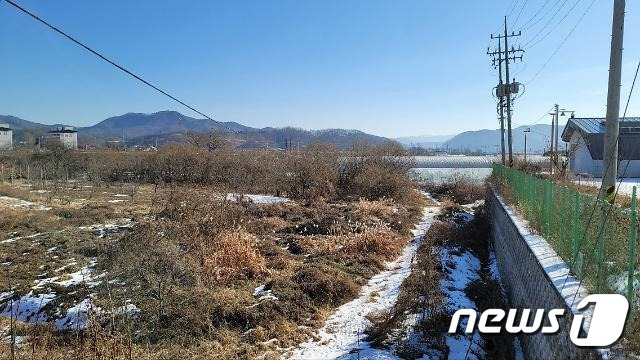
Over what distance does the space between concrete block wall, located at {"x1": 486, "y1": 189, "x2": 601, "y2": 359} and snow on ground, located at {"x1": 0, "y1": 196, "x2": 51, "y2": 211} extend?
17785mm

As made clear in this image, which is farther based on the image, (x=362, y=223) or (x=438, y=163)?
(x=438, y=163)

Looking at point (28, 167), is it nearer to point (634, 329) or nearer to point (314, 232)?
point (314, 232)

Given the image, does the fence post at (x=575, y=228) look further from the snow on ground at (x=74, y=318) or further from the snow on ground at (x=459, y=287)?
the snow on ground at (x=74, y=318)

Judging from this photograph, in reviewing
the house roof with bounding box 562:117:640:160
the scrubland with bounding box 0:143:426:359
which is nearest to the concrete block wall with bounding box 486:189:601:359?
the scrubland with bounding box 0:143:426:359

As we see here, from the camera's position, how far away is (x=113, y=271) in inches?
349

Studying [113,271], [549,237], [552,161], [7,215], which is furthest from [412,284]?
[552,161]

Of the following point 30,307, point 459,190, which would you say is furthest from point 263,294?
point 459,190

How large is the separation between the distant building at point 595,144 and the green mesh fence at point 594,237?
24.9m

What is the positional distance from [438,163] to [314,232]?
34.6 metres

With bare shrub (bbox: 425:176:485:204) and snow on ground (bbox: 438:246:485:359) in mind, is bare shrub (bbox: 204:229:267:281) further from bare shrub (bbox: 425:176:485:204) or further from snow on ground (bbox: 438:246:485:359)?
bare shrub (bbox: 425:176:485:204)

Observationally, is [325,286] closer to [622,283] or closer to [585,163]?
[622,283]

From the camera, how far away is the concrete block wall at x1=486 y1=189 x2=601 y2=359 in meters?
3.76

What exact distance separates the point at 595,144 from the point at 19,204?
35.1 metres

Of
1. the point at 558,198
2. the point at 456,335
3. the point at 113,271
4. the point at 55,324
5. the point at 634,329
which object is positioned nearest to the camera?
the point at 634,329
